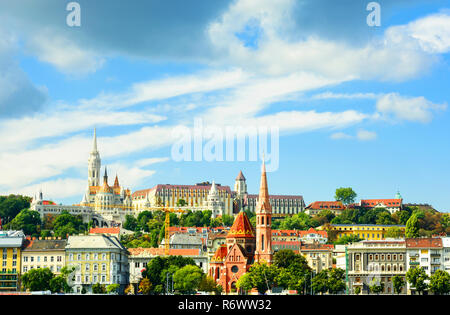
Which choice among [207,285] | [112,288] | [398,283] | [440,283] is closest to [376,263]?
[398,283]

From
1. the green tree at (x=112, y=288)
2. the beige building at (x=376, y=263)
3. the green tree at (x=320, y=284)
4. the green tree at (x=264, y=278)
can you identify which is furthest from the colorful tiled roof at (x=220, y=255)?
the green tree at (x=320, y=284)

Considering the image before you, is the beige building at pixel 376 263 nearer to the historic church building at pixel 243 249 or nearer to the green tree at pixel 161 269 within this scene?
the historic church building at pixel 243 249

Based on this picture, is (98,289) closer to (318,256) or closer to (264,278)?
(264,278)

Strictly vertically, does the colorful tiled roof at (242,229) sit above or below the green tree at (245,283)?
above
